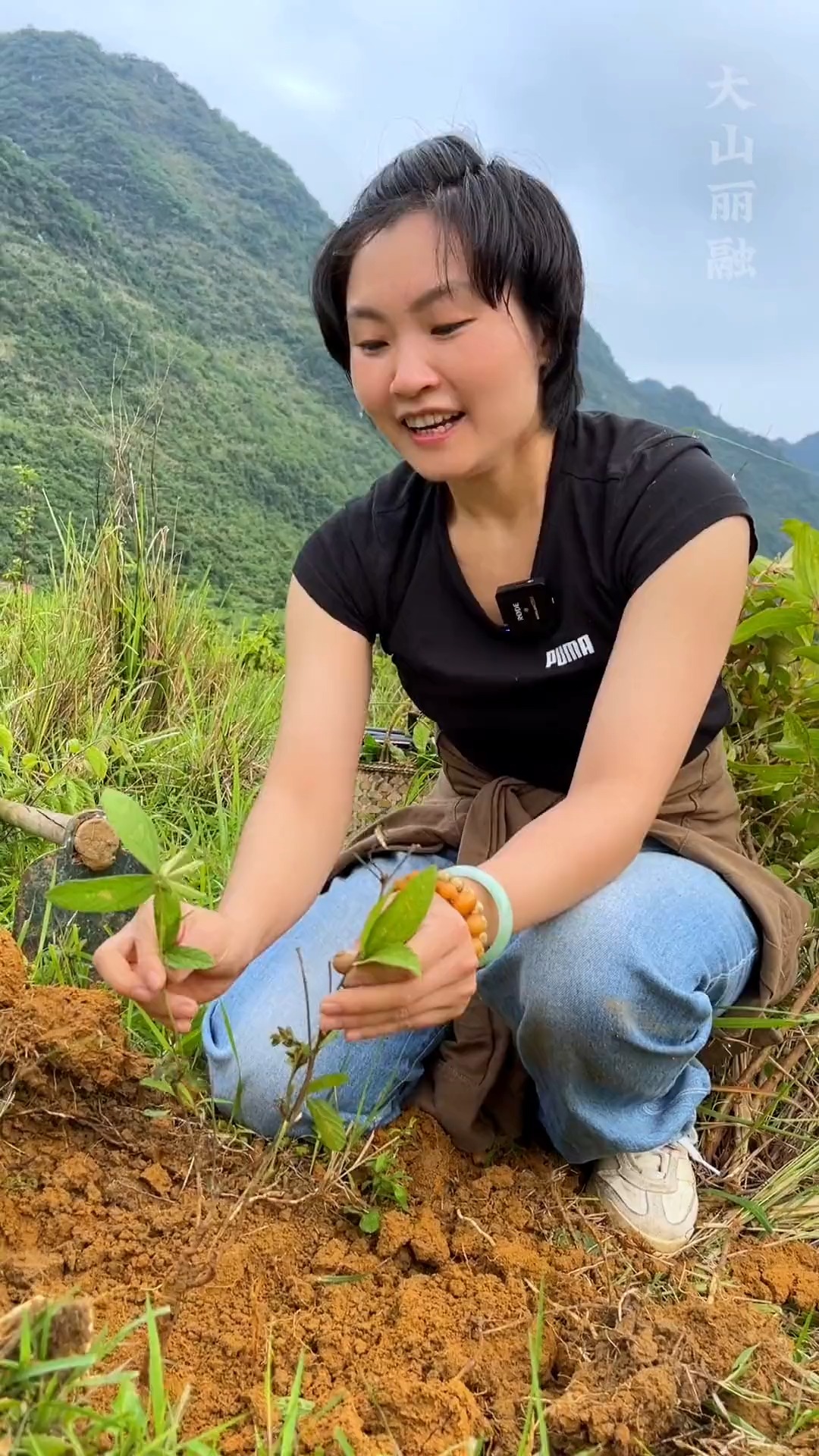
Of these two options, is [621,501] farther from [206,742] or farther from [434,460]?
[206,742]

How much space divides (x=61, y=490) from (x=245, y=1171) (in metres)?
3.03

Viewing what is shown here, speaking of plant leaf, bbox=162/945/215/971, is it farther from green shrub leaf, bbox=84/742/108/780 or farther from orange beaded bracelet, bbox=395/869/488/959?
green shrub leaf, bbox=84/742/108/780

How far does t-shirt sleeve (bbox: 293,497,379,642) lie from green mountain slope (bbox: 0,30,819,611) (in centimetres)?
86

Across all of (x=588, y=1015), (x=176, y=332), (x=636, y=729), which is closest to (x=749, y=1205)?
(x=588, y=1015)

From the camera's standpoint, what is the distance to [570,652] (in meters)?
1.14

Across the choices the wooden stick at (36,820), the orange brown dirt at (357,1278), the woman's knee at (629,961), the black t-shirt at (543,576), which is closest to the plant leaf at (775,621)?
the black t-shirt at (543,576)

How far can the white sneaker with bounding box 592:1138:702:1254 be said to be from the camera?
1.07 meters

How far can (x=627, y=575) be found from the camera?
3.57 ft

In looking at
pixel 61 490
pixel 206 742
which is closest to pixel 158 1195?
pixel 206 742

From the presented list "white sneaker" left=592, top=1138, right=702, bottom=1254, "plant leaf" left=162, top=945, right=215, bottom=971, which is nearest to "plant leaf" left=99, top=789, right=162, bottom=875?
"plant leaf" left=162, top=945, right=215, bottom=971

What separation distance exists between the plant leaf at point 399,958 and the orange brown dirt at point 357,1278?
0.29m

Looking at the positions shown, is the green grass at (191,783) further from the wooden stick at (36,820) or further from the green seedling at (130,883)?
the green seedling at (130,883)

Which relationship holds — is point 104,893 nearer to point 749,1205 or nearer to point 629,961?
point 629,961

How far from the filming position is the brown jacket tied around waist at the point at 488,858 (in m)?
1.17
